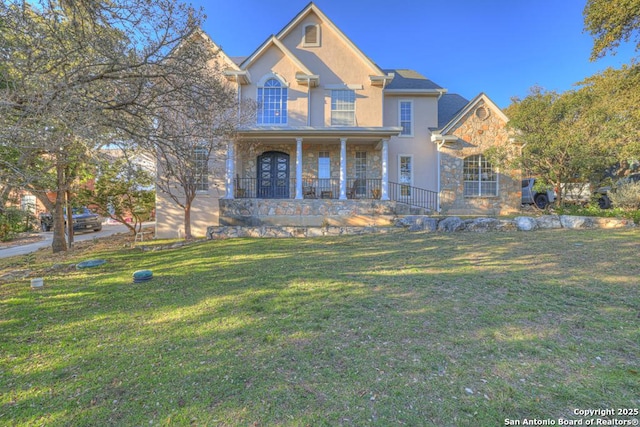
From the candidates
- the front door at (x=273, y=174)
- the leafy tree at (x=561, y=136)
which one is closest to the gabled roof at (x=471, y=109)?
the leafy tree at (x=561, y=136)

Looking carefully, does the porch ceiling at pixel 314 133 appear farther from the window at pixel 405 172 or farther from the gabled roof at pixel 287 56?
the window at pixel 405 172

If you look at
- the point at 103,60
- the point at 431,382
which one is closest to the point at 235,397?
the point at 431,382

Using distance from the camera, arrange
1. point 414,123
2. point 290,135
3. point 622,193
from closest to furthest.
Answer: point 622,193 < point 290,135 < point 414,123

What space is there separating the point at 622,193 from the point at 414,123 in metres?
8.26

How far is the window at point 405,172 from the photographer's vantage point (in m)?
14.2

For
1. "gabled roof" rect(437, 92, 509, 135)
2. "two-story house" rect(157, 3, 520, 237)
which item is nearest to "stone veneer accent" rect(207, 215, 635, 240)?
"two-story house" rect(157, 3, 520, 237)

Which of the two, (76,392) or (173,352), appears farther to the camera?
(173,352)

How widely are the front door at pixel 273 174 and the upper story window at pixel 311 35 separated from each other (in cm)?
522

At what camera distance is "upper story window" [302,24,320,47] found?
1343cm

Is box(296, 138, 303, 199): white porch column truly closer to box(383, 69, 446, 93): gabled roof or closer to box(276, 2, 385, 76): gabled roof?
box(276, 2, 385, 76): gabled roof

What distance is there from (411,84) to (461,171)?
507 centimetres

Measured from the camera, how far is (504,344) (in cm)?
277

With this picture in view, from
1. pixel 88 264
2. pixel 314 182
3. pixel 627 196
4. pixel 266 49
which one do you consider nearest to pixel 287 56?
pixel 266 49

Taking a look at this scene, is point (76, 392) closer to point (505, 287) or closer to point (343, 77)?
point (505, 287)
